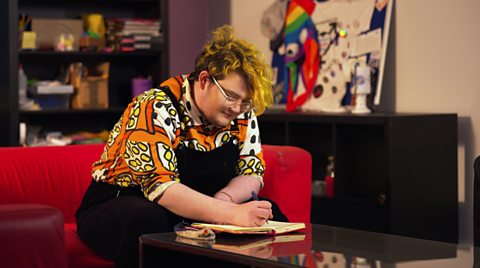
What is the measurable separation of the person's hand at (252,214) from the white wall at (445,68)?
2023 millimetres

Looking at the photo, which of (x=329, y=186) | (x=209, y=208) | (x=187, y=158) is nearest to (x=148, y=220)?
(x=209, y=208)

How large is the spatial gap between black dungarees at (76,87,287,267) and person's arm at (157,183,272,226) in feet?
0.17

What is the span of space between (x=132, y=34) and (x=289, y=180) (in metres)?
2.51

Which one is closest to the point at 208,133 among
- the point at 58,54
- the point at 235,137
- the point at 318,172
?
the point at 235,137

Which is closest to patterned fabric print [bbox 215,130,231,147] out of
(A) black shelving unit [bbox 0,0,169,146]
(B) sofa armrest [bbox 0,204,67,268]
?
(B) sofa armrest [bbox 0,204,67,268]

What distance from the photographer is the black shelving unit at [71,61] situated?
16.6ft

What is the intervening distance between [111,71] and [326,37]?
5.31 feet

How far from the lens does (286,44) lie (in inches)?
202

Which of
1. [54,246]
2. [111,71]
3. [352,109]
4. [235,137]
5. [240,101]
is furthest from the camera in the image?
Answer: [111,71]

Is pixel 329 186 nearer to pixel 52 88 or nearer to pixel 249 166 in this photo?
pixel 249 166

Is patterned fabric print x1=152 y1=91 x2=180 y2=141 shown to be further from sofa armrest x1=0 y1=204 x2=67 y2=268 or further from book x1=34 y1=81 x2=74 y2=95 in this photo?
book x1=34 y1=81 x2=74 y2=95

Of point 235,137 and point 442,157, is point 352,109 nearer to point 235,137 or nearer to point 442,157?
point 442,157

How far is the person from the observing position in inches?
100

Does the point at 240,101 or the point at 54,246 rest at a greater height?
the point at 240,101
